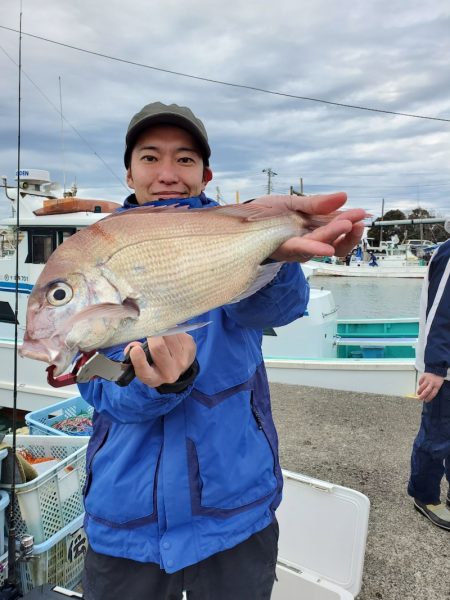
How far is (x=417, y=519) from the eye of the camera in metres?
3.08

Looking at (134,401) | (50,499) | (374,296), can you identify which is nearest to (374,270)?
(374,296)

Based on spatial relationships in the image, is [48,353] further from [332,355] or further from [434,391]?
[332,355]

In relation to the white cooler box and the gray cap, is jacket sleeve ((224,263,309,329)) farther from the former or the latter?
the white cooler box

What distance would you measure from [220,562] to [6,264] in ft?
26.1

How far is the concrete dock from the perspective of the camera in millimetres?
2590

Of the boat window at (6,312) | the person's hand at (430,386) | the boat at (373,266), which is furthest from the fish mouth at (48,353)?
the boat at (373,266)

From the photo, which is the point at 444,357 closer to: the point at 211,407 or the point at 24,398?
the point at 211,407

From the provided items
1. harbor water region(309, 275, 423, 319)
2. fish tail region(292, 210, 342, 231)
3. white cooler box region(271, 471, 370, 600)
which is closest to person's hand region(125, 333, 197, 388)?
fish tail region(292, 210, 342, 231)

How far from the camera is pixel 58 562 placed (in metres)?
2.72

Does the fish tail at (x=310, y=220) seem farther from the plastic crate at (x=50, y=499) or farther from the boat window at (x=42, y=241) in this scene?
the boat window at (x=42, y=241)

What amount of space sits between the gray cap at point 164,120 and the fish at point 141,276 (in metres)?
0.51

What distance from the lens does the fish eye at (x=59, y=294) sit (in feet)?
3.42

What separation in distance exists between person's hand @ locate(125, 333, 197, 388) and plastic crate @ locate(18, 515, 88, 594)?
1941 mm

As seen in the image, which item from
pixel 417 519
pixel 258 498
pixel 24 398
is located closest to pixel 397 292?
pixel 24 398
